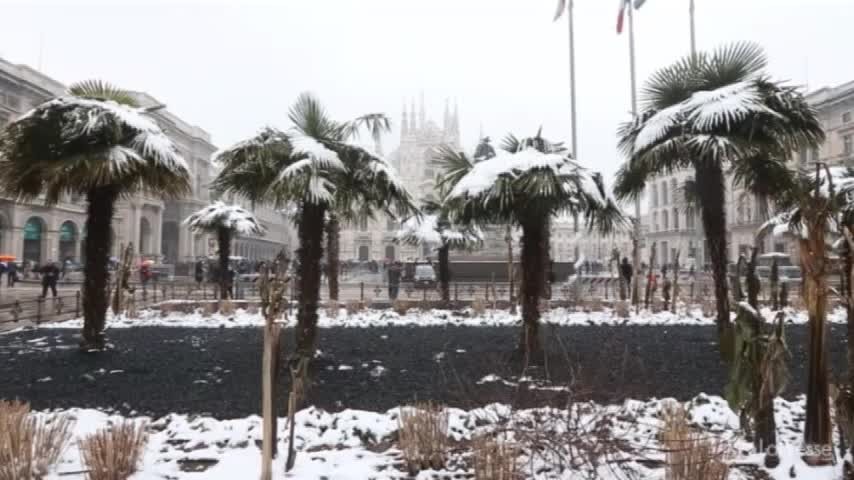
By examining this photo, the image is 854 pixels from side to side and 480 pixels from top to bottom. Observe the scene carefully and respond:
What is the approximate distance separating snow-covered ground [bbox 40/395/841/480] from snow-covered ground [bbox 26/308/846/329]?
25.4ft

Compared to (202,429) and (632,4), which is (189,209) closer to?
(632,4)

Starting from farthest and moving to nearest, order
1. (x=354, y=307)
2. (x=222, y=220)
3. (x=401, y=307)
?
(x=222, y=220) → (x=354, y=307) → (x=401, y=307)

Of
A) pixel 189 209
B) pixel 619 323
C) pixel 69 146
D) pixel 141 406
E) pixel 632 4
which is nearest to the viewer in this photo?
pixel 141 406

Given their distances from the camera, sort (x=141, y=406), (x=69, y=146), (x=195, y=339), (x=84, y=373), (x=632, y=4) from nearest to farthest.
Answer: (x=141, y=406) < (x=84, y=373) < (x=69, y=146) < (x=195, y=339) < (x=632, y=4)

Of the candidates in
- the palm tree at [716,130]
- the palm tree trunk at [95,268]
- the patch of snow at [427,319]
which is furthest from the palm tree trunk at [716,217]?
the palm tree trunk at [95,268]

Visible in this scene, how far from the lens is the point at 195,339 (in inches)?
444

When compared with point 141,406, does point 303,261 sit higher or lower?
higher

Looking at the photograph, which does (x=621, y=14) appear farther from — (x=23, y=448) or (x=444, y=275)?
(x=23, y=448)

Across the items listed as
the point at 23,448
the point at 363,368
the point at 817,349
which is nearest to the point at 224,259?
the point at 363,368

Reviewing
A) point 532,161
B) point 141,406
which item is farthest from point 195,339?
point 532,161

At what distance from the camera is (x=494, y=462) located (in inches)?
149

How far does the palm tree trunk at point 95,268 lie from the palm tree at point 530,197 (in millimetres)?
6052

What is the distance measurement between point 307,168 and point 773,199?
8.60m

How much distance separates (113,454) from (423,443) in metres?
2.41
